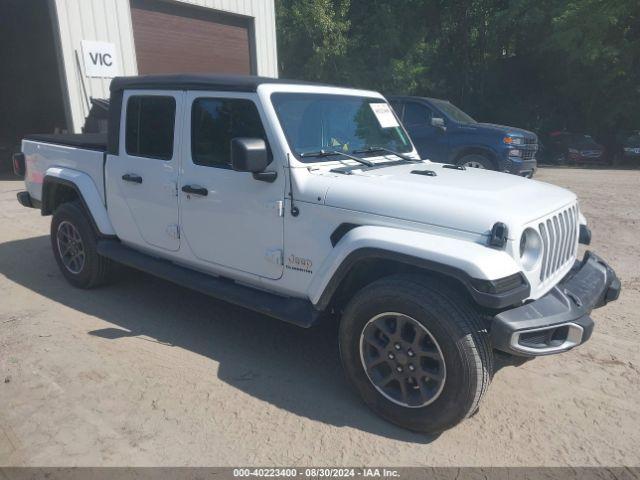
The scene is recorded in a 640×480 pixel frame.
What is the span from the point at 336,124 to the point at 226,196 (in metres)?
0.96

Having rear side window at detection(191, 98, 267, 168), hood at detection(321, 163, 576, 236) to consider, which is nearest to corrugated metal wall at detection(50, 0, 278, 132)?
rear side window at detection(191, 98, 267, 168)

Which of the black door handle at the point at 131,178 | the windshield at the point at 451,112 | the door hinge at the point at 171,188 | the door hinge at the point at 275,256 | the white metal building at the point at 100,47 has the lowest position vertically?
the door hinge at the point at 275,256

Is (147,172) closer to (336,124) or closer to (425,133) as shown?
(336,124)

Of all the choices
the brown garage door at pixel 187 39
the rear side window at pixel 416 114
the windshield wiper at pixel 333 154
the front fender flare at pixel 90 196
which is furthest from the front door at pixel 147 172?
the brown garage door at pixel 187 39

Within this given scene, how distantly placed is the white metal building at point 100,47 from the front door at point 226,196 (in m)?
7.75

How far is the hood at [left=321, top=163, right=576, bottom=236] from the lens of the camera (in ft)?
8.95

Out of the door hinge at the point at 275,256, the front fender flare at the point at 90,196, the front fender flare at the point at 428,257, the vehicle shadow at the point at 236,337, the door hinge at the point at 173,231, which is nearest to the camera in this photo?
the front fender flare at the point at 428,257

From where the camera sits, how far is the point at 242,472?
2.61 metres

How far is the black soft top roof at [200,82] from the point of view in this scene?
11.4 ft

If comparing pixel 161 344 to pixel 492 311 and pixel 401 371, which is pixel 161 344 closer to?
pixel 401 371

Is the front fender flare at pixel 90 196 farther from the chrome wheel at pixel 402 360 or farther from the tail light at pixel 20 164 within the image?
the chrome wheel at pixel 402 360

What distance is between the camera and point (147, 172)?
161 inches

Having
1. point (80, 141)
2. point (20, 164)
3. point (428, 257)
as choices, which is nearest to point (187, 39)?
point (20, 164)

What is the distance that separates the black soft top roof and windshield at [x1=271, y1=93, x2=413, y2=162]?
7.2 inches
